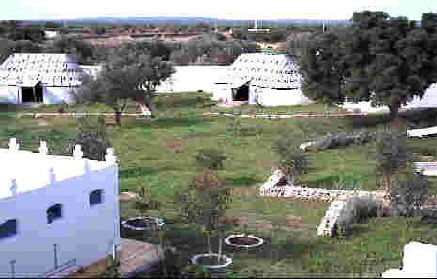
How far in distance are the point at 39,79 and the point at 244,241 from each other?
33.9m

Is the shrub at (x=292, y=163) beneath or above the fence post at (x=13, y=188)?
beneath

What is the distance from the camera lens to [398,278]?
11.6m

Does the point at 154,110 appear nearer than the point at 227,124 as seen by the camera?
No

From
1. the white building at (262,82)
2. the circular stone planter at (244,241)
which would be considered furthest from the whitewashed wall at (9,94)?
the circular stone planter at (244,241)

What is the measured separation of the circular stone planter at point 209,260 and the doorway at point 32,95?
116ft

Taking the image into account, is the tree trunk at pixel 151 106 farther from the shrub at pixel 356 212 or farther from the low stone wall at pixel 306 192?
the shrub at pixel 356 212

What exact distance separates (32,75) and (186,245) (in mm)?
33975

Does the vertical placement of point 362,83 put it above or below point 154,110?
above

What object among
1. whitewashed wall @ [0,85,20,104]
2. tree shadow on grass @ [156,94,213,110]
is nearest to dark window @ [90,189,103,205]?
tree shadow on grass @ [156,94,213,110]

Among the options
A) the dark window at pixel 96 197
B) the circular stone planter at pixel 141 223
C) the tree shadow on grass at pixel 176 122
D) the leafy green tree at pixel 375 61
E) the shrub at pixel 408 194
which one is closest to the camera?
the dark window at pixel 96 197

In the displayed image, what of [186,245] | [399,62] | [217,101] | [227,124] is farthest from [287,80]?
[186,245]

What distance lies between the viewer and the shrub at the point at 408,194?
1856 cm

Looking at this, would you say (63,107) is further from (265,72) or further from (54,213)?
(54,213)

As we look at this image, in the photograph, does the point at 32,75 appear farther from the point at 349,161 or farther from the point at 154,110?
Result: the point at 349,161
